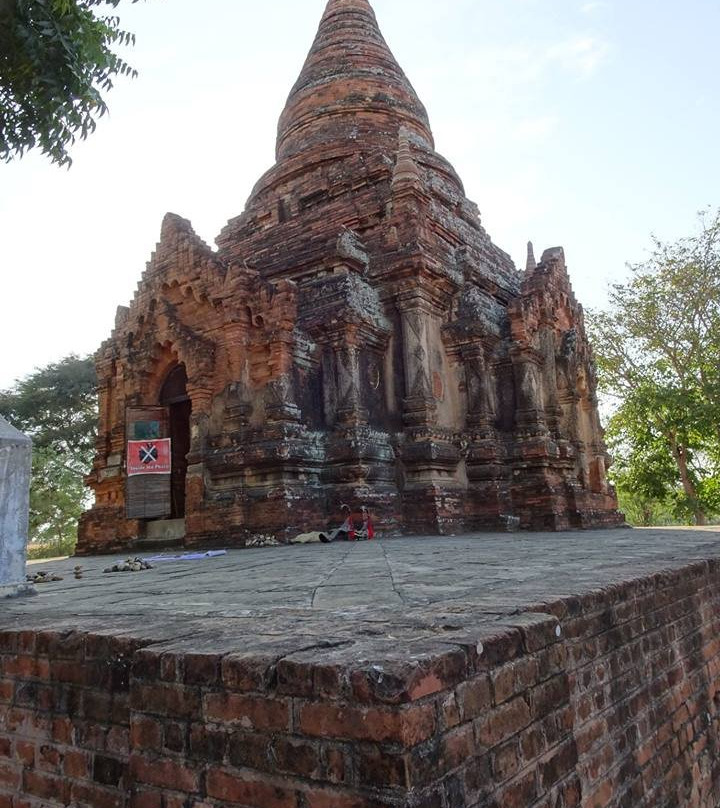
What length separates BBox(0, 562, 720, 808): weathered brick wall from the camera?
1.39 m

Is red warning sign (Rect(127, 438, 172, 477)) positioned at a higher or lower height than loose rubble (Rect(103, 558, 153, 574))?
higher

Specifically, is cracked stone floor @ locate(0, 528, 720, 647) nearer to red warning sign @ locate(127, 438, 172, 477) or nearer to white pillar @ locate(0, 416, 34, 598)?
white pillar @ locate(0, 416, 34, 598)

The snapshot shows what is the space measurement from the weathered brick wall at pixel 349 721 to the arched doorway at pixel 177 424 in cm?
855

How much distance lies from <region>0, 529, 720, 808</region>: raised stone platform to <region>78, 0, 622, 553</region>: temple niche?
5.57 m

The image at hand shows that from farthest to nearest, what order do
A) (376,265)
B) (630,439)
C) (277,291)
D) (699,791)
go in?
1. (630,439)
2. (376,265)
3. (277,291)
4. (699,791)

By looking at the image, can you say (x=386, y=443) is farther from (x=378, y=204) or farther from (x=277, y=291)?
(x=378, y=204)

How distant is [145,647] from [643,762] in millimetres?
1954

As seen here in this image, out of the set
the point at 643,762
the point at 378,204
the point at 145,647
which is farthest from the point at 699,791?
the point at 378,204

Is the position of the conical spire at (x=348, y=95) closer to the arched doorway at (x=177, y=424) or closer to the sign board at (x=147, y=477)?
the arched doorway at (x=177, y=424)

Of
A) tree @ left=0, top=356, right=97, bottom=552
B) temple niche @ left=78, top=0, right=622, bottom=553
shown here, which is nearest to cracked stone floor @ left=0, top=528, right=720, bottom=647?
temple niche @ left=78, top=0, right=622, bottom=553

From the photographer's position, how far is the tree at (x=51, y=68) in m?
5.77

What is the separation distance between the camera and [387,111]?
14.0 metres

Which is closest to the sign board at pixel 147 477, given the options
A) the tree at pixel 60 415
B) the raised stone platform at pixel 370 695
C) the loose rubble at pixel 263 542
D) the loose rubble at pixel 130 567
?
the loose rubble at pixel 263 542

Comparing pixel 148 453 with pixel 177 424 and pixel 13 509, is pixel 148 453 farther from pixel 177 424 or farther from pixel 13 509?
pixel 13 509
